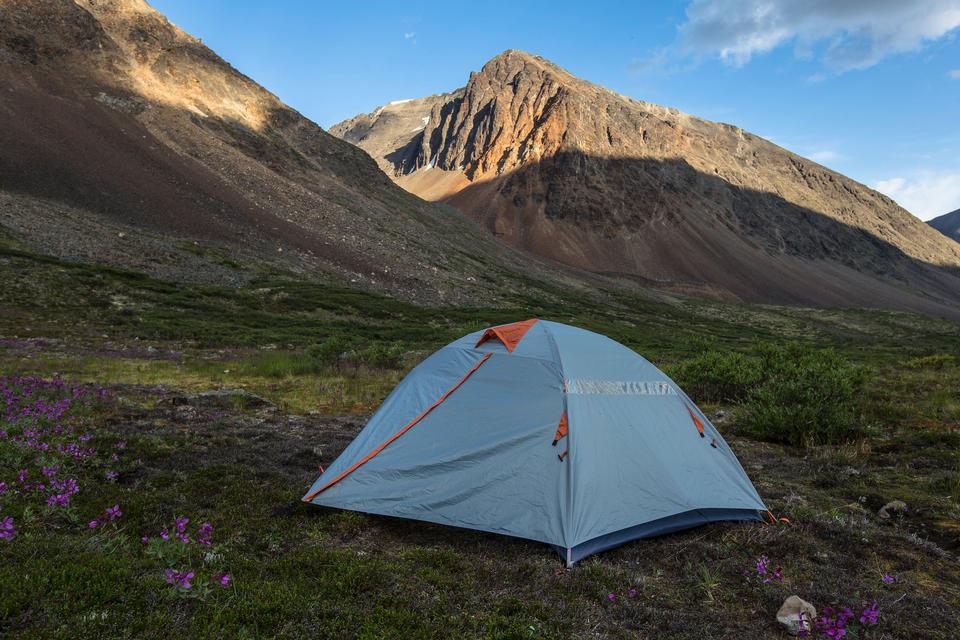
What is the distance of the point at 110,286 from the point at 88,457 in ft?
107

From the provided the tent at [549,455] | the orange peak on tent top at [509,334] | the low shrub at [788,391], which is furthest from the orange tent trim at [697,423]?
the low shrub at [788,391]

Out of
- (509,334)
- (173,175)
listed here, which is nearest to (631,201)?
A: (173,175)

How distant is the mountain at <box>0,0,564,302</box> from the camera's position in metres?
44.7

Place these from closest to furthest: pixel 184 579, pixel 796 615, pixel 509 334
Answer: pixel 184 579 < pixel 796 615 < pixel 509 334

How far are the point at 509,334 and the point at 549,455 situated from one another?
2020 millimetres

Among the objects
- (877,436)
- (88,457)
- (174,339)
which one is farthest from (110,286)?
(877,436)

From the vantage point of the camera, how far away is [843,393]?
440 inches

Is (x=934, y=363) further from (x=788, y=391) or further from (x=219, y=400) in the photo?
(x=219, y=400)

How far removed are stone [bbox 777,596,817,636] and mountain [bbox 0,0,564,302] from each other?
148 feet

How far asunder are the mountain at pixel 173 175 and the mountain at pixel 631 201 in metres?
44.0

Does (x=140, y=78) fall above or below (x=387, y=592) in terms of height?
above

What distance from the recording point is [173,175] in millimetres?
55969

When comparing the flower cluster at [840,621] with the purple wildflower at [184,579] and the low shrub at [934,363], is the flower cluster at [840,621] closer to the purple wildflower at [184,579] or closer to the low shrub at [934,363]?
the purple wildflower at [184,579]

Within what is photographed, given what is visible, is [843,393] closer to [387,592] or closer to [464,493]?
[464,493]
